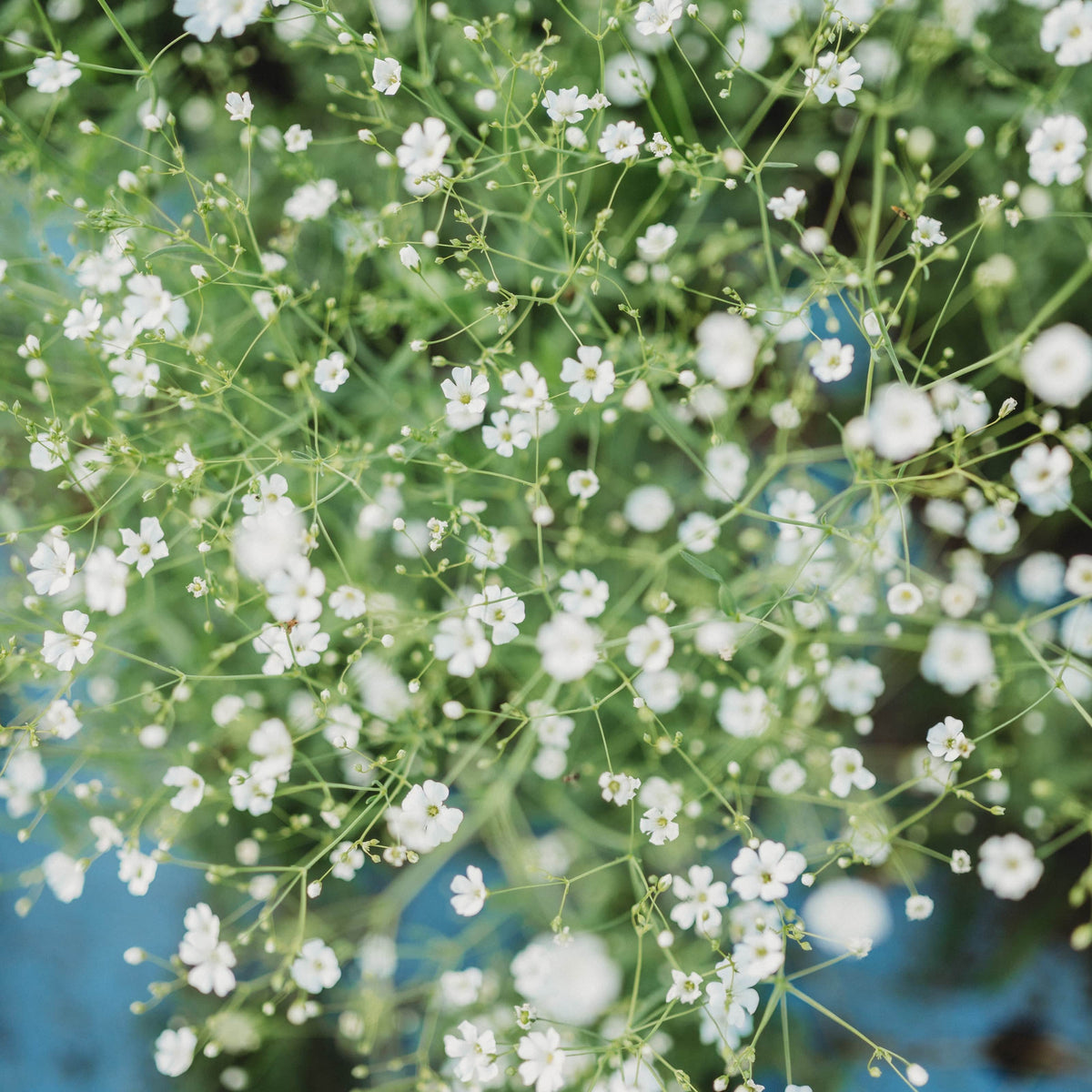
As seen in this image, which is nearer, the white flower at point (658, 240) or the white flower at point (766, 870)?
the white flower at point (766, 870)

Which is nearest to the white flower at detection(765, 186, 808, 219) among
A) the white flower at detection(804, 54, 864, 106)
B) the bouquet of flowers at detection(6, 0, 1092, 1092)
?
the bouquet of flowers at detection(6, 0, 1092, 1092)

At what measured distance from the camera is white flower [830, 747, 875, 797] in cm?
111

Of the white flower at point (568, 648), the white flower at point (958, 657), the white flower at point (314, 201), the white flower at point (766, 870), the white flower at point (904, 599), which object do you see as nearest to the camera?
the white flower at point (568, 648)

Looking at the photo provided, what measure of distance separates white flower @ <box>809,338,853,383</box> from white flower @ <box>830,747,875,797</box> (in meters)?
0.49

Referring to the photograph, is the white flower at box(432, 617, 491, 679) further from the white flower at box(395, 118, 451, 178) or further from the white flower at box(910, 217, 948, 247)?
the white flower at box(910, 217, 948, 247)

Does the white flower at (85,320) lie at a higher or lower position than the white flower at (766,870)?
higher

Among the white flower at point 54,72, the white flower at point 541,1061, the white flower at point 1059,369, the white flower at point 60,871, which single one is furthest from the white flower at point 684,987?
the white flower at point 54,72

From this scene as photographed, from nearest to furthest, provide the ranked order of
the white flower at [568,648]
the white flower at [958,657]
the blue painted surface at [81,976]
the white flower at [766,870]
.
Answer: the white flower at [568,648]
the white flower at [766,870]
the white flower at [958,657]
the blue painted surface at [81,976]

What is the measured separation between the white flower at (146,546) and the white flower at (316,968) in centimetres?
53

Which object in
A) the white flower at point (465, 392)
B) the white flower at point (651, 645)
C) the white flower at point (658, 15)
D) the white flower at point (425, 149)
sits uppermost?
the white flower at point (658, 15)

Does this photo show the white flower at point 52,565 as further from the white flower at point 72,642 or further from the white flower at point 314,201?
the white flower at point 314,201

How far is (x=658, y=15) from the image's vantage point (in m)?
1.08

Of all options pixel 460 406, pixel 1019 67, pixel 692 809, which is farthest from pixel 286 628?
A: pixel 1019 67

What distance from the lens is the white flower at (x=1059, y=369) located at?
51.7 inches
